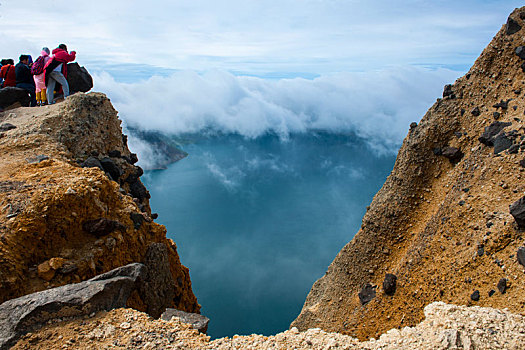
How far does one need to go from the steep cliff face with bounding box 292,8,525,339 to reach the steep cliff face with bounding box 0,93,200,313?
40.7 ft

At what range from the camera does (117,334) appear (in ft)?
27.1

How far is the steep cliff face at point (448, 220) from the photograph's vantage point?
50.5 feet

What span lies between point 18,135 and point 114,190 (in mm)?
8556

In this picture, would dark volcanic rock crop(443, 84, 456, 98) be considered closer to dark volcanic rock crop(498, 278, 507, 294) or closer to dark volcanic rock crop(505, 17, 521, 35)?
dark volcanic rock crop(505, 17, 521, 35)

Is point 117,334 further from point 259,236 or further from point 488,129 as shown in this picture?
point 259,236

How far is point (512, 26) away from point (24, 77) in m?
40.1

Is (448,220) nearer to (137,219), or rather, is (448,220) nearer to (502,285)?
(502,285)

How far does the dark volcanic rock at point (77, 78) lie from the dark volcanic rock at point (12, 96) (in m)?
3.65

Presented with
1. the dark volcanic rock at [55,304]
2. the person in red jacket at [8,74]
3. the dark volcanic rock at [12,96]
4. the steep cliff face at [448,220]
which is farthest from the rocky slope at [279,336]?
the person in red jacket at [8,74]

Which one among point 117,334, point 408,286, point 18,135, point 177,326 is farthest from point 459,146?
point 18,135

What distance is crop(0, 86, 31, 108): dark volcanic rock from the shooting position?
26.4 meters

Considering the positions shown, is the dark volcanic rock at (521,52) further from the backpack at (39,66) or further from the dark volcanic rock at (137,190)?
the backpack at (39,66)

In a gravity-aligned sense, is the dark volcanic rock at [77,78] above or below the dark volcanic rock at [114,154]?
above

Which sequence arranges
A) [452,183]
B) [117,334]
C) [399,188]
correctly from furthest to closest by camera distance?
1. [399,188]
2. [452,183]
3. [117,334]
